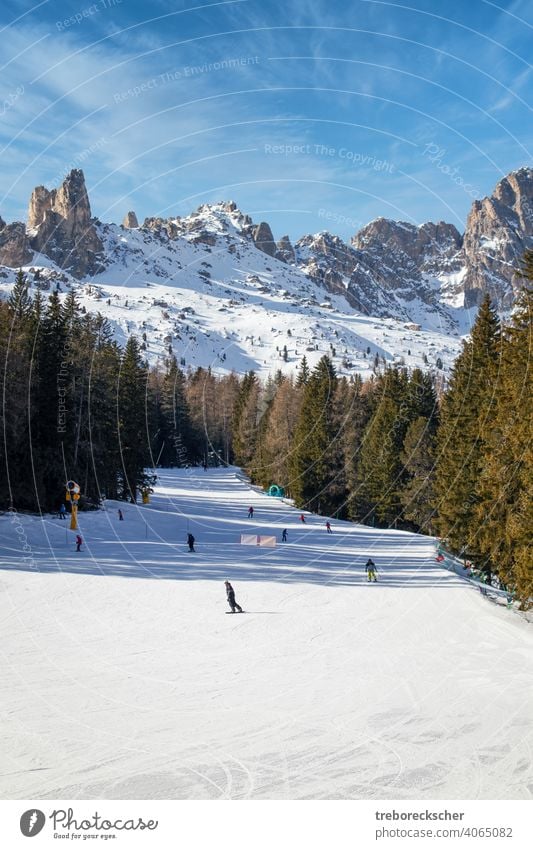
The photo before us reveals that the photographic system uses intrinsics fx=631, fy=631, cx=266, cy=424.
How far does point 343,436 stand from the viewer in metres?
54.6

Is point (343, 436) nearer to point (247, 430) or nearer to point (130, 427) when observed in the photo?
point (130, 427)

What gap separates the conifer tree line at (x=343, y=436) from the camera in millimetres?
24219

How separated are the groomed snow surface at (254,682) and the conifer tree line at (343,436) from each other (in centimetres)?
416

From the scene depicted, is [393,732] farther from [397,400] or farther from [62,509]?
[397,400]

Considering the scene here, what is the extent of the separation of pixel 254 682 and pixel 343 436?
40.9 meters

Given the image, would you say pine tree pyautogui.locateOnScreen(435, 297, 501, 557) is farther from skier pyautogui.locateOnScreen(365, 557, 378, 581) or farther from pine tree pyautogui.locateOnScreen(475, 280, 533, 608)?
skier pyautogui.locateOnScreen(365, 557, 378, 581)

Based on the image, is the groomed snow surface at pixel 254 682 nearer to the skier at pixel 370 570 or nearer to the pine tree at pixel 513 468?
the skier at pixel 370 570

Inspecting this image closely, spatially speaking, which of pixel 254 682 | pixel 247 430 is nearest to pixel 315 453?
pixel 247 430

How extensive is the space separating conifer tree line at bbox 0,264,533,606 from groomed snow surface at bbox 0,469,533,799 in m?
4.16

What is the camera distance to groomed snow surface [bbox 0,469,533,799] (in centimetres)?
981

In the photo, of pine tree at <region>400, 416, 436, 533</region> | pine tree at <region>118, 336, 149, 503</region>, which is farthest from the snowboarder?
pine tree at <region>118, 336, 149, 503</region>

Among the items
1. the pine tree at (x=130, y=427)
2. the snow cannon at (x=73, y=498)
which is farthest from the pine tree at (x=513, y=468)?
the pine tree at (x=130, y=427)

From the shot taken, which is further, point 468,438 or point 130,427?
point 130,427
